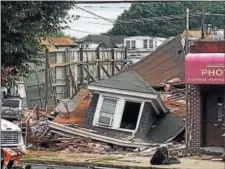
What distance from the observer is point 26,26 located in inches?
537

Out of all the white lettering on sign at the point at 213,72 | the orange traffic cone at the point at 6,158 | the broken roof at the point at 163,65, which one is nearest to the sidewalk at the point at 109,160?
the white lettering on sign at the point at 213,72

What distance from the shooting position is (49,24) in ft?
47.8

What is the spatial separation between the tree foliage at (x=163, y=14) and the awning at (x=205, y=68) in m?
13.5

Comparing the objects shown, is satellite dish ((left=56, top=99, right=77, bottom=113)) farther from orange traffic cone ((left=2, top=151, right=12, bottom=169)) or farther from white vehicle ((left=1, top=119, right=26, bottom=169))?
orange traffic cone ((left=2, top=151, right=12, bottom=169))

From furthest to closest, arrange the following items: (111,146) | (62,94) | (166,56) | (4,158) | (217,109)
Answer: (62,94), (166,56), (111,146), (217,109), (4,158)

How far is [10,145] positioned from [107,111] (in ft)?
47.5

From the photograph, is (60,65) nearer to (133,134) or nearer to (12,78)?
(133,134)

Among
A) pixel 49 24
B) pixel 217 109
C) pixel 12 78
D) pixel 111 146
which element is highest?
pixel 49 24

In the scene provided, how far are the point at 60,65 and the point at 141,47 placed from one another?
38.0 metres

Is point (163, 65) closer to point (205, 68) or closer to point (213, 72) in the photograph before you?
point (205, 68)

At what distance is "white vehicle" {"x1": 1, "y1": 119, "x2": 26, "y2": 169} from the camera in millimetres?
14258

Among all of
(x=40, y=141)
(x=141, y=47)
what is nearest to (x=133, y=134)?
(x=40, y=141)

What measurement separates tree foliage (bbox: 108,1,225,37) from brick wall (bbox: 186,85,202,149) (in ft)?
41.0

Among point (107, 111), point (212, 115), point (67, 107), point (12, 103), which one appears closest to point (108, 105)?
point (107, 111)
